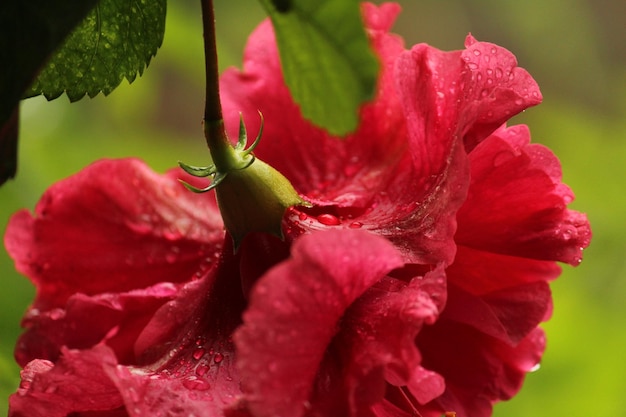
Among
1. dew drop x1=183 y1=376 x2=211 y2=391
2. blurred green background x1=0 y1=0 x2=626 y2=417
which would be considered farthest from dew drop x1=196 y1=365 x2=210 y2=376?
blurred green background x1=0 y1=0 x2=626 y2=417

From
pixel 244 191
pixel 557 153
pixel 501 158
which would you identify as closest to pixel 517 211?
pixel 501 158

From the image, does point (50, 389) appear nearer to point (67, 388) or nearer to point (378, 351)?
point (67, 388)

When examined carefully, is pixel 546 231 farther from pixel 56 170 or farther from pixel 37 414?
pixel 56 170

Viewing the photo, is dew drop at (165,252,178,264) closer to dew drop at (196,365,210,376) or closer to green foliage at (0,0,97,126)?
dew drop at (196,365,210,376)

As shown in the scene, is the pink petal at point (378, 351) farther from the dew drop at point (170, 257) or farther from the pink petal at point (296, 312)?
the dew drop at point (170, 257)

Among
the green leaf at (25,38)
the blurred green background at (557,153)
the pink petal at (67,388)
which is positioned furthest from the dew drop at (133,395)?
the blurred green background at (557,153)

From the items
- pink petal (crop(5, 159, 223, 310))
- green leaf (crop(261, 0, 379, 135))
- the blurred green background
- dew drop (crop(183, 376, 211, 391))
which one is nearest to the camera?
green leaf (crop(261, 0, 379, 135))

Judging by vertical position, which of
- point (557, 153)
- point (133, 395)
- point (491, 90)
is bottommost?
point (557, 153)
